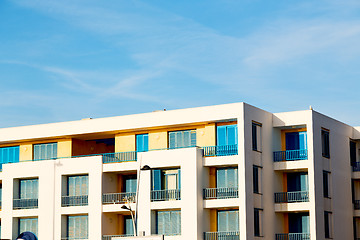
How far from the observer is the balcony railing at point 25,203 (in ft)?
149

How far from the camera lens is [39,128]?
47312 millimetres

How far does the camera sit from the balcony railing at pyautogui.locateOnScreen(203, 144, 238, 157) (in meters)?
40.7

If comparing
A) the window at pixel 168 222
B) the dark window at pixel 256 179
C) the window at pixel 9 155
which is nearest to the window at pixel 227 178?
the dark window at pixel 256 179

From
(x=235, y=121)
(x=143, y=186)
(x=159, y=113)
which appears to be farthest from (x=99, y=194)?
(x=235, y=121)

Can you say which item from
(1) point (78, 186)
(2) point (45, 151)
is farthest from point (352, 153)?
(2) point (45, 151)

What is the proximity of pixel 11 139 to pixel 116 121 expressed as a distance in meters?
8.61

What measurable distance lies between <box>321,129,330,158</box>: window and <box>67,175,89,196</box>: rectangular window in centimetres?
1543

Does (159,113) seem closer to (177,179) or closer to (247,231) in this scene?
(177,179)

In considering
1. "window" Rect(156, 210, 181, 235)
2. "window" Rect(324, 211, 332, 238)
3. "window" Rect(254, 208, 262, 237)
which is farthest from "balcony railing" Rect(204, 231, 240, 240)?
"window" Rect(324, 211, 332, 238)

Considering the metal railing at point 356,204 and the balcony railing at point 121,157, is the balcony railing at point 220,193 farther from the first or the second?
the metal railing at point 356,204

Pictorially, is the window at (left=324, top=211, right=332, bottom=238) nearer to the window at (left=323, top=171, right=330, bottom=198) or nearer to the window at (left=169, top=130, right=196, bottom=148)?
the window at (left=323, top=171, right=330, bottom=198)

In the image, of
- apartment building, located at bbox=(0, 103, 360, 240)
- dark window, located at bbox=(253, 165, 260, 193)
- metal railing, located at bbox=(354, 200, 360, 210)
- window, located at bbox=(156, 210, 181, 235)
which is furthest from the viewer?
metal railing, located at bbox=(354, 200, 360, 210)

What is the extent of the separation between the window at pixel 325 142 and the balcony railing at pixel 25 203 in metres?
19.3

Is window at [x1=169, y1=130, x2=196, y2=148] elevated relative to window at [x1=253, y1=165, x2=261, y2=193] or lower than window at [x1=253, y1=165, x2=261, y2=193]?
elevated
